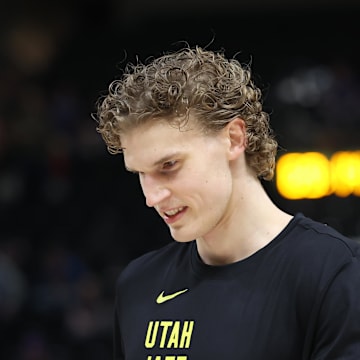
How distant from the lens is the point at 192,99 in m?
2.03

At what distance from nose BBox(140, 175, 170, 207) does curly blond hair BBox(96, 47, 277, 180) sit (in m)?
0.14

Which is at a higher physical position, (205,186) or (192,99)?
(192,99)

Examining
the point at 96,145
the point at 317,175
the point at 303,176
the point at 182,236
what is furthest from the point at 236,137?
the point at 96,145

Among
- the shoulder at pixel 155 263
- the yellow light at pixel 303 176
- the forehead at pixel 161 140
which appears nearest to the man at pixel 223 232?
the forehead at pixel 161 140

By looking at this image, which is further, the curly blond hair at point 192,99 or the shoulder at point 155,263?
the shoulder at point 155,263

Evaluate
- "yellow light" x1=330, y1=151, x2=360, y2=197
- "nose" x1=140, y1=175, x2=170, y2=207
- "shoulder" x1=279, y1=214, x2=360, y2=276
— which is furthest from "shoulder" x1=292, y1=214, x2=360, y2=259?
"yellow light" x1=330, y1=151, x2=360, y2=197

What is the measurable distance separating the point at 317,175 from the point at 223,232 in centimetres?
553

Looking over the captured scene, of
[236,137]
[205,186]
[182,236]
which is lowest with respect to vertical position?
[182,236]

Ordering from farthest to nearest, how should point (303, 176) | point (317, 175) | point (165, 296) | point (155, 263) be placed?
point (317, 175), point (303, 176), point (155, 263), point (165, 296)

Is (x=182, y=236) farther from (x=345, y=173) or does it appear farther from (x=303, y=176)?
(x=345, y=173)

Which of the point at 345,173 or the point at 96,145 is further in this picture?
the point at 96,145

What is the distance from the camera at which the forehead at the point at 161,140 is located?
2.00 m

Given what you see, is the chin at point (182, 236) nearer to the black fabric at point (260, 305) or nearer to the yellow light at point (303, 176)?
the black fabric at point (260, 305)

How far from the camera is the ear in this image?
2.08 meters
